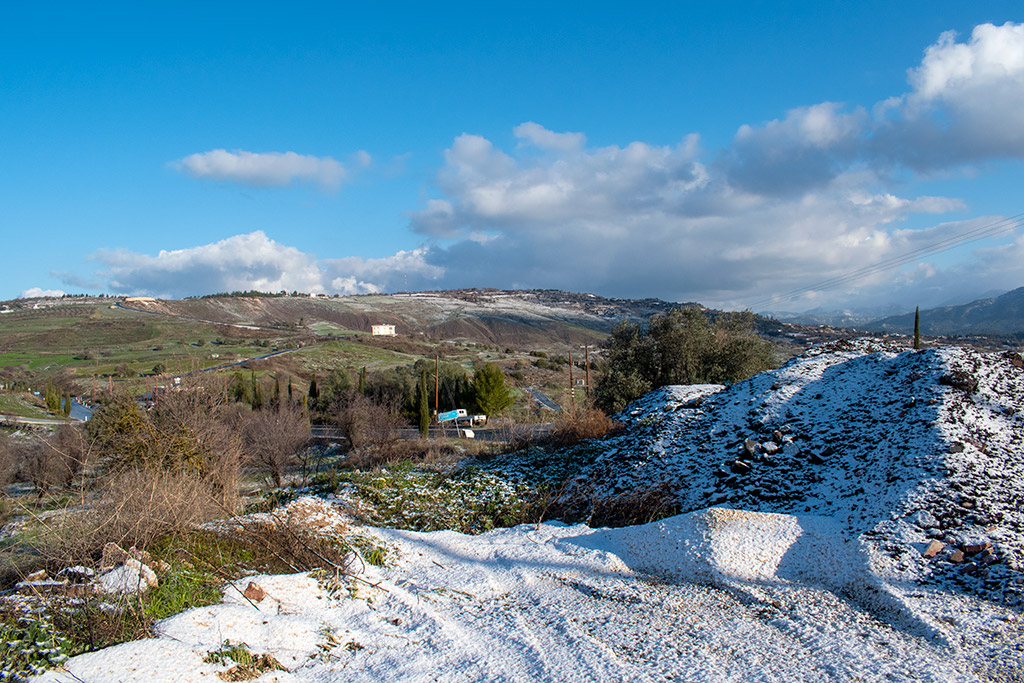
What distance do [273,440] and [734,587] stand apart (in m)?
19.9

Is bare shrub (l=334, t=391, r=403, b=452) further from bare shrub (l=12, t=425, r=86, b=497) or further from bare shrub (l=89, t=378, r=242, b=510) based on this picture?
bare shrub (l=89, t=378, r=242, b=510)

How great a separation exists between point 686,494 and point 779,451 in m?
1.43

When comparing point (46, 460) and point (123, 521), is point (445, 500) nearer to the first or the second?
point (123, 521)

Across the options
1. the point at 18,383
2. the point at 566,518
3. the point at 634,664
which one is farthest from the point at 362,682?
the point at 18,383

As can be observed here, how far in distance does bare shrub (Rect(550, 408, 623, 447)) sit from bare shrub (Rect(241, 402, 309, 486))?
1043 centimetres

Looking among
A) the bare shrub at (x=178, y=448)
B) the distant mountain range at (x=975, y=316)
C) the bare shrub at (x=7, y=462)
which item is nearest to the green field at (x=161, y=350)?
the bare shrub at (x=7, y=462)

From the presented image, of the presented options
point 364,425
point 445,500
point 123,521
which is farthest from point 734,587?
point 364,425

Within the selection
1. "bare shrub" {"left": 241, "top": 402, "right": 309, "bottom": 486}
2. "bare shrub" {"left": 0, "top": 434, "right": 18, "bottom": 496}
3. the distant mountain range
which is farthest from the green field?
the distant mountain range

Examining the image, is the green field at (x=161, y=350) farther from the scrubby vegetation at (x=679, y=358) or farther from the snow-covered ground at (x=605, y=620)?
the snow-covered ground at (x=605, y=620)

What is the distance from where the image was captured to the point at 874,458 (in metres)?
6.94

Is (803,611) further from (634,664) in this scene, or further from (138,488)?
(138,488)

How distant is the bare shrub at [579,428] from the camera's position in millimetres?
13109

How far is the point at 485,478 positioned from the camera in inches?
390

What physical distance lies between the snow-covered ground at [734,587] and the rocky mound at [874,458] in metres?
0.03
